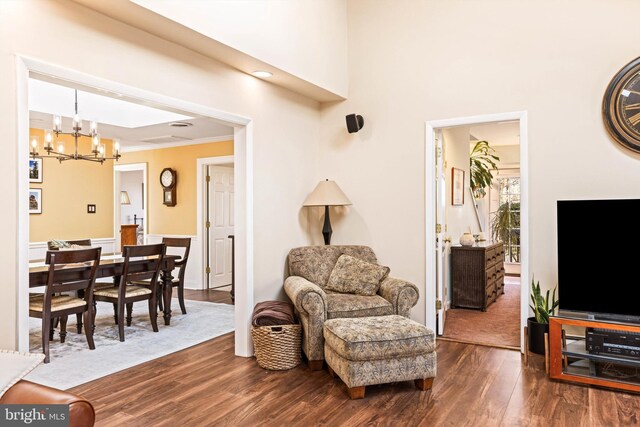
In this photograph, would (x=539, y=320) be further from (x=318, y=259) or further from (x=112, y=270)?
(x=112, y=270)

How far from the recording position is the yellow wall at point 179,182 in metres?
7.27

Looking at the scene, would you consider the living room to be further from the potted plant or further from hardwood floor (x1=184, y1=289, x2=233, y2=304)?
Result: hardwood floor (x1=184, y1=289, x2=233, y2=304)

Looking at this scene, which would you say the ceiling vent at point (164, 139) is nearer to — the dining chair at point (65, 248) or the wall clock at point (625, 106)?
the dining chair at point (65, 248)

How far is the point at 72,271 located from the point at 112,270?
507mm

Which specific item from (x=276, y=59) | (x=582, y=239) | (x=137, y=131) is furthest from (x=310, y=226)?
(x=137, y=131)

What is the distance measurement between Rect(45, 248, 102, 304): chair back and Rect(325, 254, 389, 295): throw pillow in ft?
6.92

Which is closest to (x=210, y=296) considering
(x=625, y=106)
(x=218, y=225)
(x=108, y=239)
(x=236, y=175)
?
(x=218, y=225)

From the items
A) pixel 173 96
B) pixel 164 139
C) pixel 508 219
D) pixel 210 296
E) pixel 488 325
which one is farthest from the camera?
pixel 508 219

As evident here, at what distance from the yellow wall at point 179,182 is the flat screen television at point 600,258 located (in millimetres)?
5053

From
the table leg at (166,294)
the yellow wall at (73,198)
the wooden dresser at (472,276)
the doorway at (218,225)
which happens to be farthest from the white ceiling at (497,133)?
the yellow wall at (73,198)

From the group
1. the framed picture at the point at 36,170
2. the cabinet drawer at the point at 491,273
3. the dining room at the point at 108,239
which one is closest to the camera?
the dining room at the point at 108,239

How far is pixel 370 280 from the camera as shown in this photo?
12.7ft

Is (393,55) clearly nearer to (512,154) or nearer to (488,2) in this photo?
(488,2)

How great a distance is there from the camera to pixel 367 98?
470 cm
